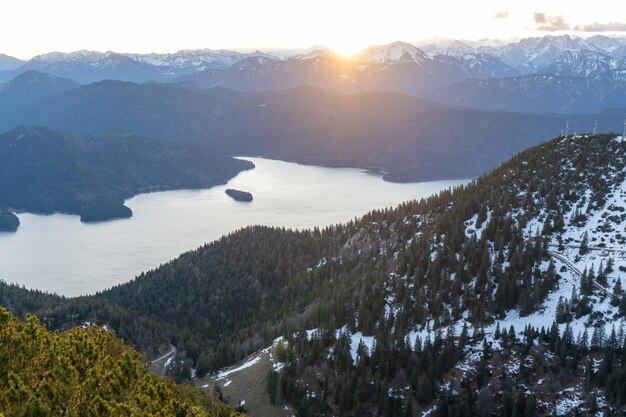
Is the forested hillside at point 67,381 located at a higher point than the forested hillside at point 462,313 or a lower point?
higher

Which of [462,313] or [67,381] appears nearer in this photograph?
[67,381]

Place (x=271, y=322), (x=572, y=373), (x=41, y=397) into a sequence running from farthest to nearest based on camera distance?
(x=271, y=322), (x=572, y=373), (x=41, y=397)

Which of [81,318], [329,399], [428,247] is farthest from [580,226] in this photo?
[81,318]

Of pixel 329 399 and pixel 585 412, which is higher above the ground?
pixel 585 412

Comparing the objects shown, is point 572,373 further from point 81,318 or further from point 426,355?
point 81,318

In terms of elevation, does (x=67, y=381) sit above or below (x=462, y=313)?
above
